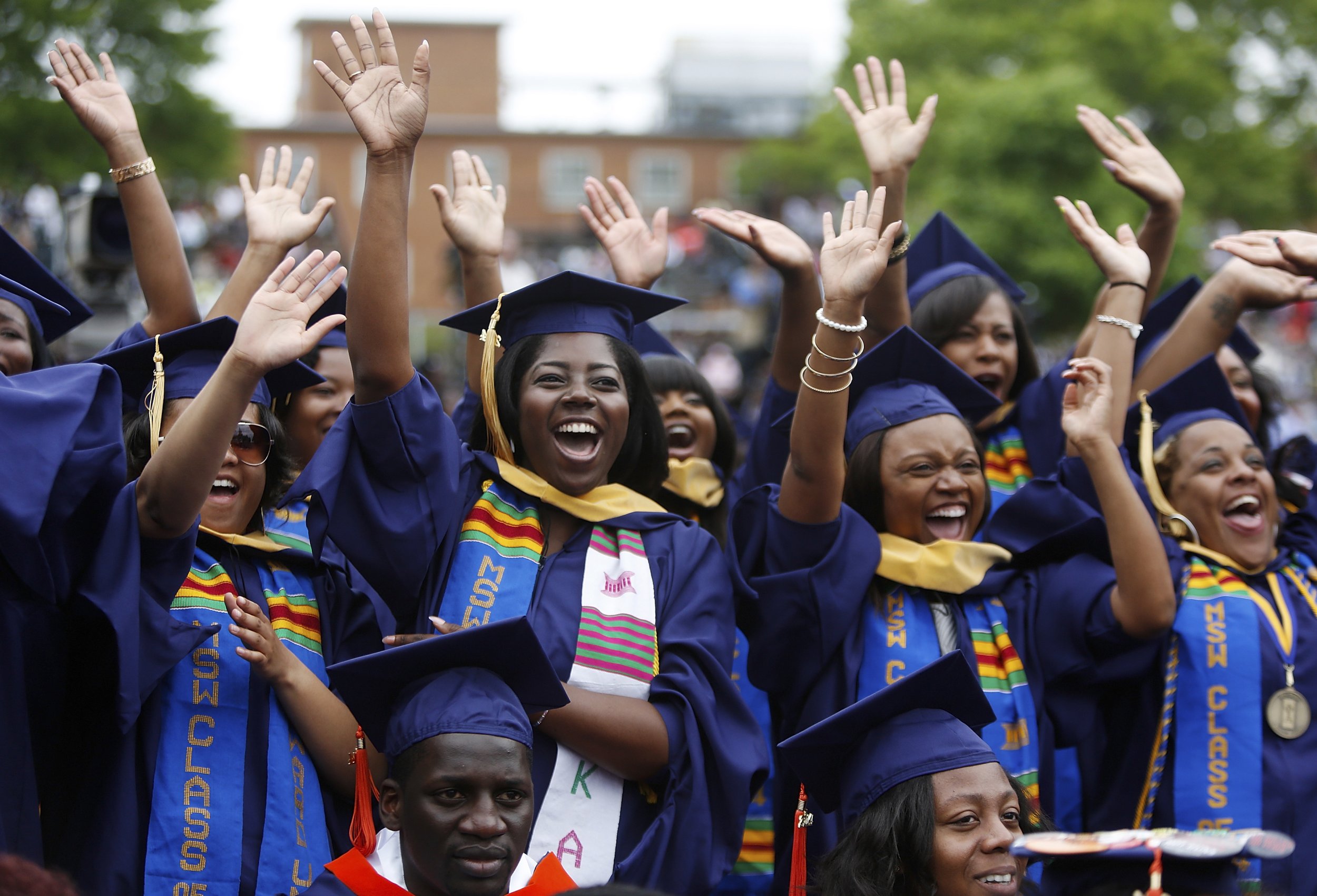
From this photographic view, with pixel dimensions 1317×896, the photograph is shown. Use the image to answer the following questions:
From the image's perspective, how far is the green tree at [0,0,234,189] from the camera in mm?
15797

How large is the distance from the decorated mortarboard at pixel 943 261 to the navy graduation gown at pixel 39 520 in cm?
275

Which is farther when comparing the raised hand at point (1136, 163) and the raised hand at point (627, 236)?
the raised hand at point (1136, 163)

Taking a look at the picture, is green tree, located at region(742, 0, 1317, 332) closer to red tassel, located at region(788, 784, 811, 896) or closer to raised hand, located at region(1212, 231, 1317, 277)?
raised hand, located at region(1212, 231, 1317, 277)

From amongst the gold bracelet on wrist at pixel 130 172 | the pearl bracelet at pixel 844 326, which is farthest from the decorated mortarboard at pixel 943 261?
the gold bracelet on wrist at pixel 130 172

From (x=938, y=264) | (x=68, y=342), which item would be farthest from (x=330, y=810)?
(x=68, y=342)

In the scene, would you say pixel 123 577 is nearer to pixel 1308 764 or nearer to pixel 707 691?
pixel 707 691

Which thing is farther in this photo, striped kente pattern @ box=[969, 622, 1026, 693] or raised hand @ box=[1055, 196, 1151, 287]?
raised hand @ box=[1055, 196, 1151, 287]

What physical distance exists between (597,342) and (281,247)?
1.16 m

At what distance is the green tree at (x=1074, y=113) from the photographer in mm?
21203

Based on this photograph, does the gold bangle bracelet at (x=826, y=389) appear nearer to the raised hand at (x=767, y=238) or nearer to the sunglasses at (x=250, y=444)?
the raised hand at (x=767, y=238)

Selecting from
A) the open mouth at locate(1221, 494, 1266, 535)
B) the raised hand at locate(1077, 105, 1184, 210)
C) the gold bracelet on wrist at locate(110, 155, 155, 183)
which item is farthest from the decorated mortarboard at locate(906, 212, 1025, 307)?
the gold bracelet on wrist at locate(110, 155, 155, 183)

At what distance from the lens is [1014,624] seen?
3.77 metres

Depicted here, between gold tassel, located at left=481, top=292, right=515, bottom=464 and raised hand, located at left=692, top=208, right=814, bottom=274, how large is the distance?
0.76 metres

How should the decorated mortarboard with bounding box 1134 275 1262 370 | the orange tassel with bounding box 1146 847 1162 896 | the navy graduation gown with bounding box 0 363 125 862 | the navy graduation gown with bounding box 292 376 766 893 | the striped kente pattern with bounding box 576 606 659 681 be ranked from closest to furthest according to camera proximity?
the orange tassel with bounding box 1146 847 1162 896 → the navy graduation gown with bounding box 0 363 125 862 → the navy graduation gown with bounding box 292 376 766 893 → the striped kente pattern with bounding box 576 606 659 681 → the decorated mortarboard with bounding box 1134 275 1262 370
